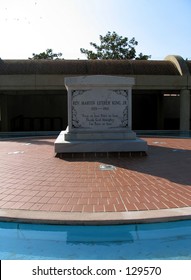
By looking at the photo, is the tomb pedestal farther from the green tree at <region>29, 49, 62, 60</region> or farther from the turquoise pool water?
the green tree at <region>29, 49, 62, 60</region>

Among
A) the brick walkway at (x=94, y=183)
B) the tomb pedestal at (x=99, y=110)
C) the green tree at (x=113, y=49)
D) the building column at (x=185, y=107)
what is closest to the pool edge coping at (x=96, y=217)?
the brick walkway at (x=94, y=183)

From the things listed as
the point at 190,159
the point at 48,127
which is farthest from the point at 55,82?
the point at 190,159

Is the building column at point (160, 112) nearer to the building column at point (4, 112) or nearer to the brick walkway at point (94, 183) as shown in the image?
the building column at point (4, 112)

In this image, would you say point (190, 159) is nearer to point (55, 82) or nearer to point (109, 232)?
point (109, 232)

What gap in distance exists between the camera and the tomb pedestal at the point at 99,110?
9664 mm

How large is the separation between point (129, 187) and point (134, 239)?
206cm

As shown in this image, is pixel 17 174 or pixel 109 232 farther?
pixel 17 174

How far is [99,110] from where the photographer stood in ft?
32.4

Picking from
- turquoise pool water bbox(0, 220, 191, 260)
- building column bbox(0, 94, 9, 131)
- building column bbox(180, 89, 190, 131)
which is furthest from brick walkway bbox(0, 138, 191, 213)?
building column bbox(0, 94, 9, 131)

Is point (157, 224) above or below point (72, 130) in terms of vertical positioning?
below

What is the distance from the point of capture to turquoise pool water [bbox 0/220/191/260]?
3.45 meters
